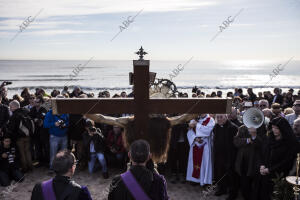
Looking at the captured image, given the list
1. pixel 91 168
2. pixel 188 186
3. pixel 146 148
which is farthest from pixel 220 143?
pixel 146 148

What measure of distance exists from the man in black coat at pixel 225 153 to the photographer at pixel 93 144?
3018mm

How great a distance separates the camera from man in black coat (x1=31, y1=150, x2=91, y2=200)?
8.61ft

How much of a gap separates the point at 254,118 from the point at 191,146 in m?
1.70

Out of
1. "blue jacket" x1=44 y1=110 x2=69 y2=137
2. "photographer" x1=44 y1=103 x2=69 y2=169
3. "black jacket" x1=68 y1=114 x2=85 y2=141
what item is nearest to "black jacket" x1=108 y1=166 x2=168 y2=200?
"photographer" x1=44 y1=103 x2=69 y2=169

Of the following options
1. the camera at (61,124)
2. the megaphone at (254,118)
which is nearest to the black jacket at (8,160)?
the camera at (61,124)

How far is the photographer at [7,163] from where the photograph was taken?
21.9 ft

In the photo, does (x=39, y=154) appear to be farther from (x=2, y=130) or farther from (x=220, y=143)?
(x=220, y=143)

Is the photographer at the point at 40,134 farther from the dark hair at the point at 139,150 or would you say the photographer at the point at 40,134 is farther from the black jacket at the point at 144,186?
the dark hair at the point at 139,150

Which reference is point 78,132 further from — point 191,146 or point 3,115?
point 191,146

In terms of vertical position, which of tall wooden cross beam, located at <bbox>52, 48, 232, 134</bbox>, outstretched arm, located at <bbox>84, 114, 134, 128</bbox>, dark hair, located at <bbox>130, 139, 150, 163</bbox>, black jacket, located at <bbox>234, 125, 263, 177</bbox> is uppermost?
tall wooden cross beam, located at <bbox>52, 48, 232, 134</bbox>

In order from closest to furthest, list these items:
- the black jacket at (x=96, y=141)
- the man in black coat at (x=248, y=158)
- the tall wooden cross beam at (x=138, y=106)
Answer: the tall wooden cross beam at (x=138, y=106) → the man in black coat at (x=248, y=158) → the black jacket at (x=96, y=141)

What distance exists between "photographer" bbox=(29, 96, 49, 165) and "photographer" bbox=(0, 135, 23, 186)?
109 centimetres

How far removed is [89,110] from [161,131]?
2.57 ft

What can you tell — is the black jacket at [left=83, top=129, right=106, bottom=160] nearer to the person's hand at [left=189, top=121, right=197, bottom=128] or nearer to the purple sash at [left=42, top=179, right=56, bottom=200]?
the person's hand at [left=189, top=121, right=197, bottom=128]
